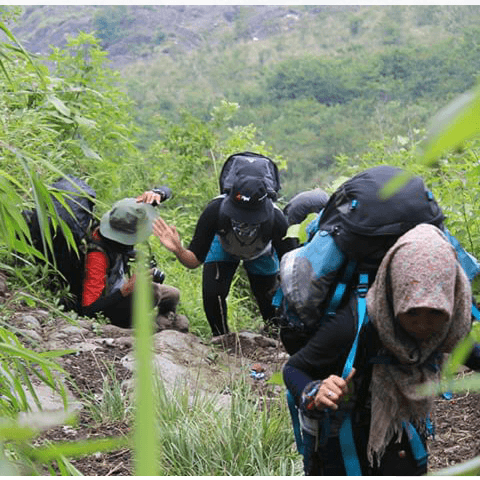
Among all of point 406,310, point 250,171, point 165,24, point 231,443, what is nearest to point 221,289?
point 250,171

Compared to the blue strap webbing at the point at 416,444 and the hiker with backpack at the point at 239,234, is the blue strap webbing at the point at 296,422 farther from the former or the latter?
the hiker with backpack at the point at 239,234

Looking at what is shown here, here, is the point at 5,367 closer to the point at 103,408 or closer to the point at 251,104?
the point at 103,408

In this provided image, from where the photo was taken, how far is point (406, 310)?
2.43 m

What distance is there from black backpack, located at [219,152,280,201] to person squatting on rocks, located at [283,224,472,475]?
313 cm

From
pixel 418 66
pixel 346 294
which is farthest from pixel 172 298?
pixel 418 66

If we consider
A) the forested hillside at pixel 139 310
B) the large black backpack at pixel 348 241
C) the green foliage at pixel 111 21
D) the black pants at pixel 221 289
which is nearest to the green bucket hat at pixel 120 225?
the forested hillside at pixel 139 310

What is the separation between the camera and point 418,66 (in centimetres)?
4350

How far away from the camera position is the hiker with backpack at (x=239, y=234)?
5.79 metres

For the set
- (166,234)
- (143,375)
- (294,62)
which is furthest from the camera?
(294,62)

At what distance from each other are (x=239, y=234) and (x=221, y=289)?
0.67 m

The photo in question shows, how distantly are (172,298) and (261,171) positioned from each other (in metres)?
1.58

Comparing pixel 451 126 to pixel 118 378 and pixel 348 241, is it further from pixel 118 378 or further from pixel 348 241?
pixel 118 378

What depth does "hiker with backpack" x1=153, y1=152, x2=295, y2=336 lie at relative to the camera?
579 centimetres

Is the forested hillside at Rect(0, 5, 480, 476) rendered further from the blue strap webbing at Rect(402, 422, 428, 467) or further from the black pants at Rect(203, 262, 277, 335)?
the blue strap webbing at Rect(402, 422, 428, 467)
